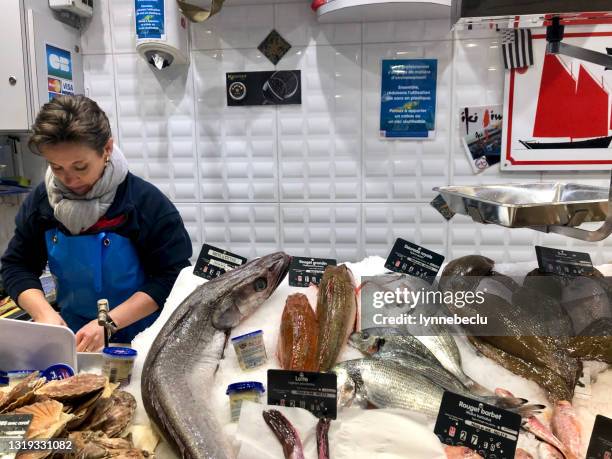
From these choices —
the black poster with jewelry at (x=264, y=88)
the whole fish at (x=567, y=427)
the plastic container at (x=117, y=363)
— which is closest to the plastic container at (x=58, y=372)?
the plastic container at (x=117, y=363)

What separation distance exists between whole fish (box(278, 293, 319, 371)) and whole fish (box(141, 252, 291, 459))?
0.18m

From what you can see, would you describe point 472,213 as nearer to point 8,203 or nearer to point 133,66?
point 133,66

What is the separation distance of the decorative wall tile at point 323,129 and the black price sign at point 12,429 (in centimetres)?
255

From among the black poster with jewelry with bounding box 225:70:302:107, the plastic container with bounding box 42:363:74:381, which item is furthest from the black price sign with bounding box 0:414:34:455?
the black poster with jewelry with bounding box 225:70:302:107

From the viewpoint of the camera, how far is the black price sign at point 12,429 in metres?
0.83

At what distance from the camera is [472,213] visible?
1.21 m

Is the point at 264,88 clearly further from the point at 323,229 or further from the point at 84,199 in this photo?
the point at 84,199

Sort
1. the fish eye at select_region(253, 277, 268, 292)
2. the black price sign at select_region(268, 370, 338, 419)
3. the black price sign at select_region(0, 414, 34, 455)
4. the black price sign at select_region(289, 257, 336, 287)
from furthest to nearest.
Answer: the black price sign at select_region(289, 257, 336, 287)
the fish eye at select_region(253, 277, 268, 292)
the black price sign at select_region(268, 370, 338, 419)
the black price sign at select_region(0, 414, 34, 455)

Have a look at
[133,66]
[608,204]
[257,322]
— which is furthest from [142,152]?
[608,204]

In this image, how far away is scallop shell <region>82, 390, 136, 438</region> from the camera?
3.32ft

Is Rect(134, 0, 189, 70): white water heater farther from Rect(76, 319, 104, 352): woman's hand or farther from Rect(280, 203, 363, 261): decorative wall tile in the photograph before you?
Rect(76, 319, 104, 352): woman's hand

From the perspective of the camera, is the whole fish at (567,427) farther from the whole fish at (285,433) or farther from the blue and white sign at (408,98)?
the blue and white sign at (408,98)

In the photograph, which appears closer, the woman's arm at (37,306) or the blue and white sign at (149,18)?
the woman's arm at (37,306)

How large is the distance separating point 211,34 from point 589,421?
9.97 feet
